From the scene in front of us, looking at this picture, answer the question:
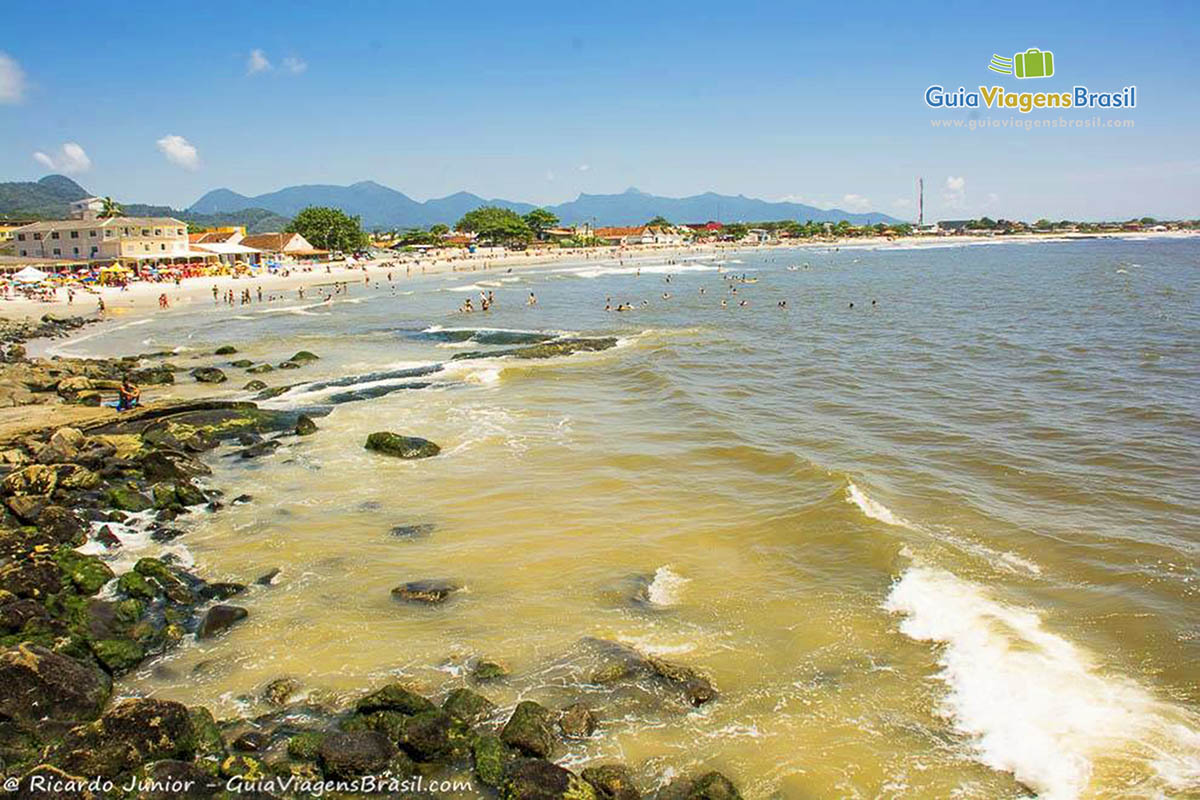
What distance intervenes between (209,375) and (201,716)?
2303 centimetres

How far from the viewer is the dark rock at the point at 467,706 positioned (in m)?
8.50

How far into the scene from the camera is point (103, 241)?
251ft

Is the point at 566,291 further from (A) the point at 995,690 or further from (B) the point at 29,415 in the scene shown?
(A) the point at 995,690

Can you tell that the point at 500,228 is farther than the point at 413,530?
Yes

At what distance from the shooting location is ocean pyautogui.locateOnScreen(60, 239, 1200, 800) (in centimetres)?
841

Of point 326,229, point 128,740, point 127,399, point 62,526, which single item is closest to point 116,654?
point 128,740

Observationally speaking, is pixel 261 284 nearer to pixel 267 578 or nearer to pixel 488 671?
pixel 267 578

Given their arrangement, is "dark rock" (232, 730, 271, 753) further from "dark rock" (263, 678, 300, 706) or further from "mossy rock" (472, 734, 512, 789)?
"mossy rock" (472, 734, 512, 789)

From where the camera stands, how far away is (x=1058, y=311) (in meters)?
48.7

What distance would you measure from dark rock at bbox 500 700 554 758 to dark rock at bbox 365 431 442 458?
11.0m

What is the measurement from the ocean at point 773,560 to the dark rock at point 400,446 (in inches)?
19.1

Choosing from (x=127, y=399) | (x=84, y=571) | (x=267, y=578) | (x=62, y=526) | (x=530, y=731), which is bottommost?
(x=530, y=731)

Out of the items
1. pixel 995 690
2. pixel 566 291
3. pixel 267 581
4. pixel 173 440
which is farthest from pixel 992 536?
pixel 566 291

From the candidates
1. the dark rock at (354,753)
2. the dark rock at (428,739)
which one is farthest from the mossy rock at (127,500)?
the dark rock at (428,739)
